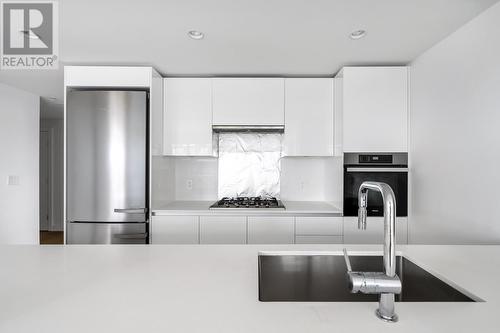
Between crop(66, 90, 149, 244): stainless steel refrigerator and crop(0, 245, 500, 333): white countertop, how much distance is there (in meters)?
1.13

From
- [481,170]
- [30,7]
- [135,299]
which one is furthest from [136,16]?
[481,170]

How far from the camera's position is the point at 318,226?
7.90 ft

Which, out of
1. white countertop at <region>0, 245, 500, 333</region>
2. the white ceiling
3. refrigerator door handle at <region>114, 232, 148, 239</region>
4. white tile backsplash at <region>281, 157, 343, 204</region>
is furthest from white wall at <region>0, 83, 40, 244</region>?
white tile backsplash at <region>281, 157, 343, 204</region>

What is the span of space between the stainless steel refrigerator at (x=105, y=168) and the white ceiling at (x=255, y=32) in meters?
0.44

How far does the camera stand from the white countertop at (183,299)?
2.11 ft

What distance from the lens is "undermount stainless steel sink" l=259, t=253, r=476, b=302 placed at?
0.90 m

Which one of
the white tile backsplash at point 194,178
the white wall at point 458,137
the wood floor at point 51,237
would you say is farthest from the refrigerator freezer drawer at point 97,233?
the wood floor at point 51,237

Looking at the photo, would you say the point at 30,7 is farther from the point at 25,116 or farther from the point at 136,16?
the point at 25,116

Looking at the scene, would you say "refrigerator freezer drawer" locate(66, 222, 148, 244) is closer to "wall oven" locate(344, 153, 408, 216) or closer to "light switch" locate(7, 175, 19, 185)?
"light switch" locate(7, 175, 19, 185)

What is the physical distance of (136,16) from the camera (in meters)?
1.68

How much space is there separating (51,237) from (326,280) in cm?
569

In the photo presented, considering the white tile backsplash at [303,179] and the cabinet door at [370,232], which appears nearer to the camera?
the cabinet door at [370,232]

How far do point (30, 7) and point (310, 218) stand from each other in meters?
2.59

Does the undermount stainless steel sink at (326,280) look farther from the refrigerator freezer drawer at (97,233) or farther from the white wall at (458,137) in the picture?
the refrigerator freezer drawer at (97,233)
